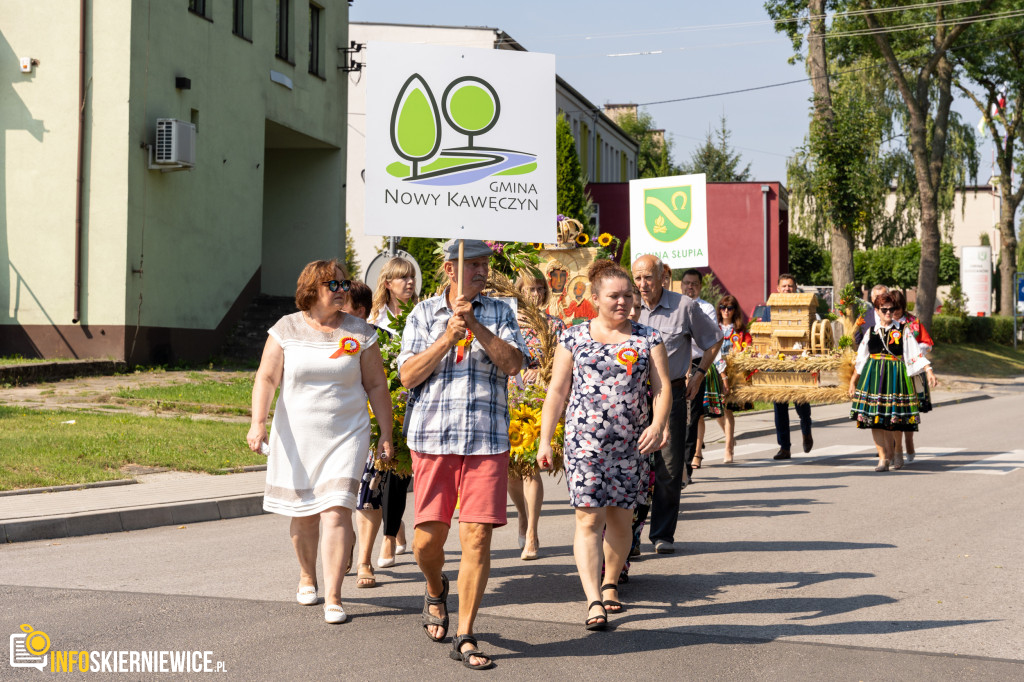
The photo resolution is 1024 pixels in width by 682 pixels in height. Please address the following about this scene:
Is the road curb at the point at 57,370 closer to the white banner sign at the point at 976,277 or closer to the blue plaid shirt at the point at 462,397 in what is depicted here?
the blue plaid shirt at the point at 462,397

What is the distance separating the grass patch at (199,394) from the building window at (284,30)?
412 inches

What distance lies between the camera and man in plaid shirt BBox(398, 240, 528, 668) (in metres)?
5.21

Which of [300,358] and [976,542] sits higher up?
[300,358]

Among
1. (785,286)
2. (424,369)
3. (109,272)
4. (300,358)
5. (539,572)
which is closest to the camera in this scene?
(424,369)

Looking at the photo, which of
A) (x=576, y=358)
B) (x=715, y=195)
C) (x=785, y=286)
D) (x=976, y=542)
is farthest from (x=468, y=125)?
(x=715, y=195)

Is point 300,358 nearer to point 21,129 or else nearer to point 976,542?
point 976,542

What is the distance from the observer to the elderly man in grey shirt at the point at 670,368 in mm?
7613

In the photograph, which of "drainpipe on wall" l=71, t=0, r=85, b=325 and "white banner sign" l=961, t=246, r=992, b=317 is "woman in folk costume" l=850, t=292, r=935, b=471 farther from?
"white banner sign" l=961, t=246, r=992, b=317

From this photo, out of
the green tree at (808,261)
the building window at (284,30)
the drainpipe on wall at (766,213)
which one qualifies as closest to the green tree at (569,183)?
the building window at (284,30)

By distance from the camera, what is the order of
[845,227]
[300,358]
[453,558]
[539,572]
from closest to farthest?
1. [300,358]
2. [539,572]
3. [453,558]
4. [845,227]

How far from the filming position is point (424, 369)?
→ 5359 millimetres

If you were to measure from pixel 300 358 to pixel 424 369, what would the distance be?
83 centimetres

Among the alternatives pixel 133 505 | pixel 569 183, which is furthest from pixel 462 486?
pixel 569 183

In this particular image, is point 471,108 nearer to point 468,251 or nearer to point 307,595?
point 468,251
